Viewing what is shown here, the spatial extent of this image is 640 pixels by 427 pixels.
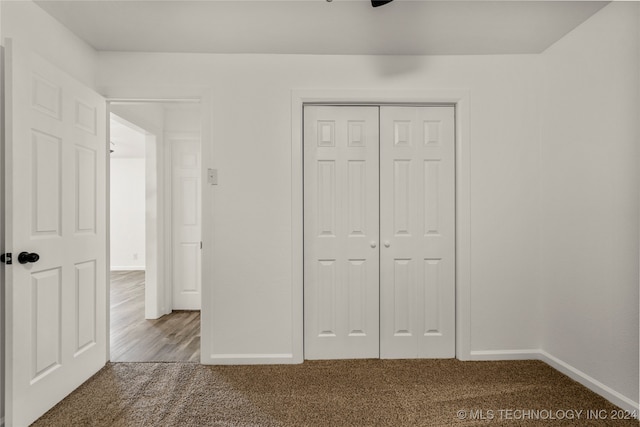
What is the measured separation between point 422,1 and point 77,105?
2317 millimetres

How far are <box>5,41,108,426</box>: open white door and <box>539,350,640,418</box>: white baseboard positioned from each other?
3351mm

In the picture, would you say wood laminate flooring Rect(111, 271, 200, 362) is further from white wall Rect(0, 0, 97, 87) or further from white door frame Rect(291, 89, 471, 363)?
white wall Rect(0, 0, 97, 87)

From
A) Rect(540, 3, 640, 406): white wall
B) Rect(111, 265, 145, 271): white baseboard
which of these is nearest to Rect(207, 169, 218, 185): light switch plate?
Rect(540, 3, 640, 406): white wall

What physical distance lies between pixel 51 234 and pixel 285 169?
1547 millimetres

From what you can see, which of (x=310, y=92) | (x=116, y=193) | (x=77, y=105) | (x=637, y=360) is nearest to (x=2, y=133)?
(x=77, y=105)

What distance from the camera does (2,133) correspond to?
6.02 ft

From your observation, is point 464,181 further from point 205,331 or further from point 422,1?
point 205,331

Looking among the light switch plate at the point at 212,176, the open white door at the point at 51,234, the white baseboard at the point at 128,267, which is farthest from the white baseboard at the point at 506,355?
the white baseboard at the point at 128,267

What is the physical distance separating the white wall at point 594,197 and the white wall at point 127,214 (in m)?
7.55

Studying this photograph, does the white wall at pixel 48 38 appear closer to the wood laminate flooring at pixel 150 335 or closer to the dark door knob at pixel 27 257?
the dark door knob at pixel 27 257

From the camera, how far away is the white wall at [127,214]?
7.51 meters

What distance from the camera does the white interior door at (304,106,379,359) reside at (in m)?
2.72

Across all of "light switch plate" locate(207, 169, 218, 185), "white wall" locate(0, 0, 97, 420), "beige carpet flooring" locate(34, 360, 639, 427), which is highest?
"white wall" locate(0, 0, 97, 420)

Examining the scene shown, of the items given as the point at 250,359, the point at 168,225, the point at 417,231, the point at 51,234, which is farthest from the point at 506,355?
the point at 168,225
